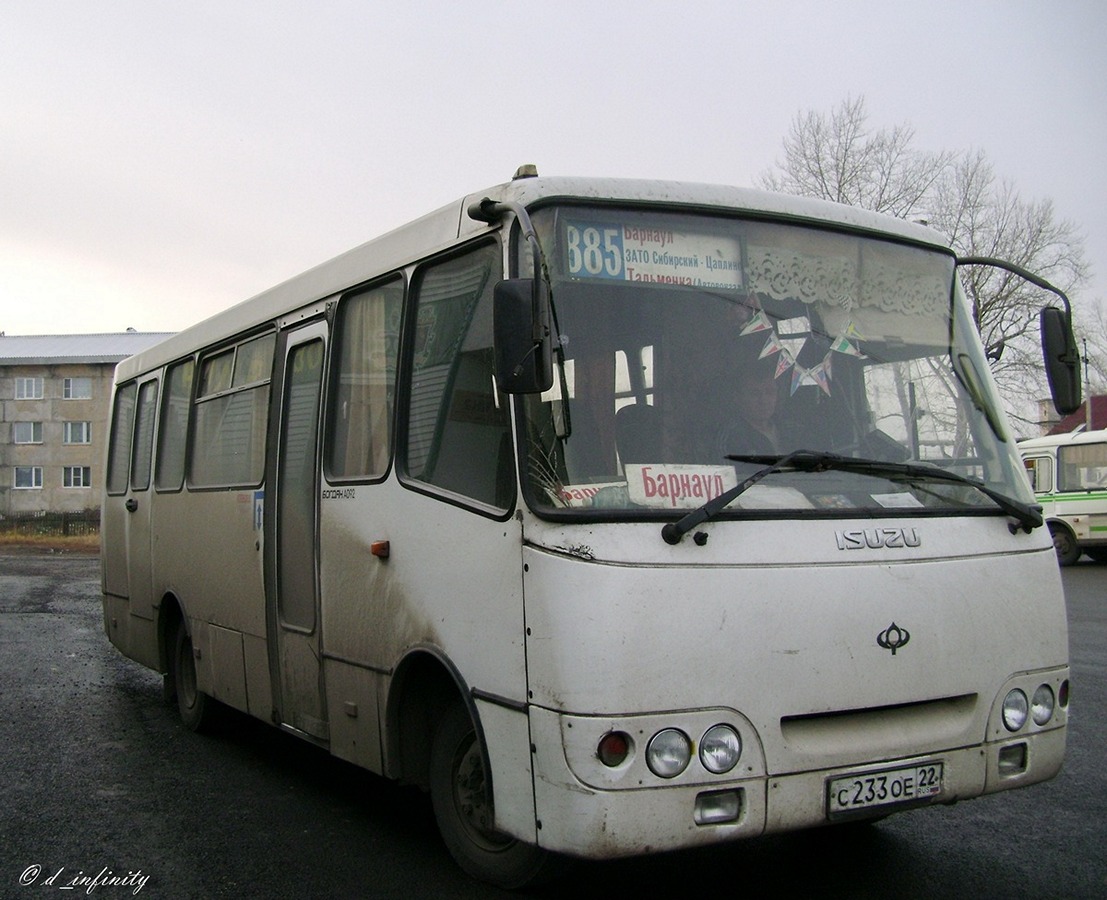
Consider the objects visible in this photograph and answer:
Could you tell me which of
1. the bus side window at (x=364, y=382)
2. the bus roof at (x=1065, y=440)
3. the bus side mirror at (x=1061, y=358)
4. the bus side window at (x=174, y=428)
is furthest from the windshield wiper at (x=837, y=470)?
the bus roof at (x=1065, y=440)

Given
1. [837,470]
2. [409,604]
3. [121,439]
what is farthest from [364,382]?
[121,439]

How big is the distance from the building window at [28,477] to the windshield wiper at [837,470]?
82.3 m

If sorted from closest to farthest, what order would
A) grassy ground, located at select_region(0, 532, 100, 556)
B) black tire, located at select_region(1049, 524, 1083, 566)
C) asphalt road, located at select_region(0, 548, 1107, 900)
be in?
asphalt road, located at select_region(0, 548, 1107, 900) < black tire, located at select_region(1049, 524, 1083, 566) < grassy ground, located at select_region(0, 532, 100, 556)

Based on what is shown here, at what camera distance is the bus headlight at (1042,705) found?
197 inches

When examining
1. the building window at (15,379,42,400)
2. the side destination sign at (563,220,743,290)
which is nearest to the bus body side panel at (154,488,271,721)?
the side destination sign at (563,220,743,290)

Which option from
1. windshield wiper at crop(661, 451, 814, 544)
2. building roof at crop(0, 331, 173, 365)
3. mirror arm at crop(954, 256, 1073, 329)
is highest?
building roof at crop(0, 331, 173, 365)

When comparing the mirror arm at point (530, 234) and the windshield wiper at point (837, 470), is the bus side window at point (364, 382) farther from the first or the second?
the windshield wiper at point (837, 470)

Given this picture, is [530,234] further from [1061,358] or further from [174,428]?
[174,428]

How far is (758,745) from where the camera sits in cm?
441

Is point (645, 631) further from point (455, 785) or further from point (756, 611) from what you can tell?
point (455, 785)

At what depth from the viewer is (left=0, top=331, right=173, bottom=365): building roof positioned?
3076 inches

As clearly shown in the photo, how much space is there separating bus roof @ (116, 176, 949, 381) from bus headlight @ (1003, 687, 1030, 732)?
1.98 m

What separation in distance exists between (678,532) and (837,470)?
0.78m

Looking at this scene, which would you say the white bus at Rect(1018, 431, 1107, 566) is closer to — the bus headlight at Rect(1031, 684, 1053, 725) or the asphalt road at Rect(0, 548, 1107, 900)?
the asphalt road at Rect(0, 548, 1107, 900)
